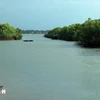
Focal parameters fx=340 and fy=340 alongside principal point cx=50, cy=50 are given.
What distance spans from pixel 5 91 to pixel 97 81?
5.81 metres

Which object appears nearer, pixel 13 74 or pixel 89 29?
pixel 13 74

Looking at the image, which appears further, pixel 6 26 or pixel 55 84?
pixel 6 26

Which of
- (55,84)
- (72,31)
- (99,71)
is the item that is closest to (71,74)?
(99,71)

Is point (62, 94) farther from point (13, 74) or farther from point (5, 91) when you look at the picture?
point (13, 74)

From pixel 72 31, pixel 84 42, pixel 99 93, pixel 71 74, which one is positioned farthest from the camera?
pixel 72 31

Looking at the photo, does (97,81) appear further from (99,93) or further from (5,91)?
(5,91)

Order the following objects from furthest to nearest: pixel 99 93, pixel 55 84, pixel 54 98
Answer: pixel 55 84
pixel 99 93
pixel 54 98

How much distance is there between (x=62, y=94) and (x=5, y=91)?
2.73 m

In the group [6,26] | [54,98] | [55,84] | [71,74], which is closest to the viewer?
[54,98]

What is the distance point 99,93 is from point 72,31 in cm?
6942

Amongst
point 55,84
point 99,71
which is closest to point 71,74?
point 99,71

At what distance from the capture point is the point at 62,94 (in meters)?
15.9

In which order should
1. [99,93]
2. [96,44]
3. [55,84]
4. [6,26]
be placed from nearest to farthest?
[99,93] → [55,84] → [96,44] → [6,26]

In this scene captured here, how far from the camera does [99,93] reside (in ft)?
53.1
